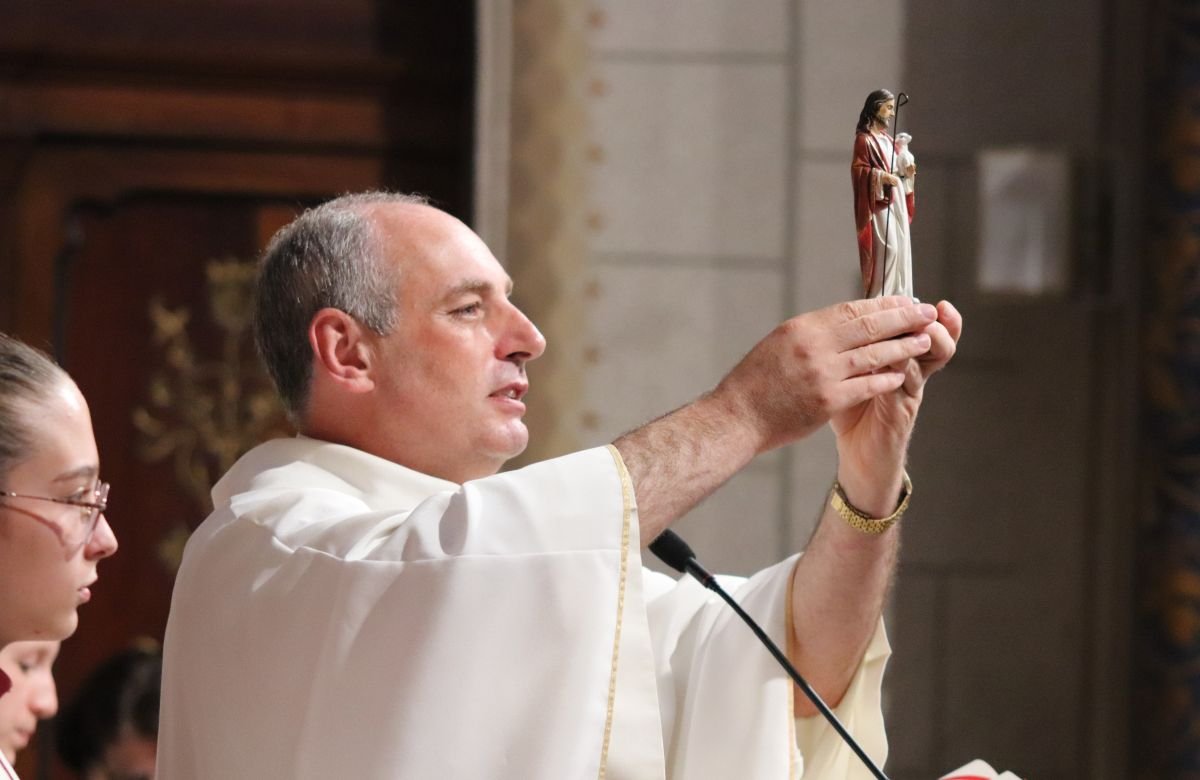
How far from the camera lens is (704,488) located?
6.00 feet

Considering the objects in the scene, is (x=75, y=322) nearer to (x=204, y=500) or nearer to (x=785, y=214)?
(x=204, y=500)

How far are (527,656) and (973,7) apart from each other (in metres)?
3.00

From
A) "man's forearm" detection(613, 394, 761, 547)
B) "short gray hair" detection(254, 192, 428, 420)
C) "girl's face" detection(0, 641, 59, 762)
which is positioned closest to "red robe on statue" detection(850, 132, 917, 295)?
"man's forearm" detection(613, 394, 761, 547)

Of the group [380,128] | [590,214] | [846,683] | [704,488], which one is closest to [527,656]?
[704,488]

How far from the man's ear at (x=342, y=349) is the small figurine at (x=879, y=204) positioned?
0.70m

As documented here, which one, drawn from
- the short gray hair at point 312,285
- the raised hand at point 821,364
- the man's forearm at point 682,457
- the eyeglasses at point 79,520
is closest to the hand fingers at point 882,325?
the raised hand at point 821,364

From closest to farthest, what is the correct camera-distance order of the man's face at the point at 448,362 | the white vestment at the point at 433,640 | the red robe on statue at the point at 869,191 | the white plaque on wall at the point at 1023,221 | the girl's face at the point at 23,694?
the white vestment at the point at 433,640, the red robe on statue at the point at 869,191, the man's face at the point at 448,362, the girl's face at the point at 23,694, the white plaque on wall at the point at 1023,221

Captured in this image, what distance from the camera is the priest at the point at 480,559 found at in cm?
175

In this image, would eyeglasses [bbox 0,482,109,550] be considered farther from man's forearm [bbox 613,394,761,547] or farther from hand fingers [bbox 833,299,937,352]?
hand fingers [bbox 833,299,937,352]

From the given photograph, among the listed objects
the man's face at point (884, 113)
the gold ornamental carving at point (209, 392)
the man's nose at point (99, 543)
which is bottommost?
the gold ornamental carving at point (209, 392)

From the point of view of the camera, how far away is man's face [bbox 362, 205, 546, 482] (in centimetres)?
219

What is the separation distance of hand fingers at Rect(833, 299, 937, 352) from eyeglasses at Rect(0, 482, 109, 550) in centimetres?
89

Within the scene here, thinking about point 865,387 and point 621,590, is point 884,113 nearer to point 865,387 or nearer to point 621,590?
point 865,387

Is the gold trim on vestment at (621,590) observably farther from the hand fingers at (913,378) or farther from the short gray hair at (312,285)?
the short gray hair at (312,285)
